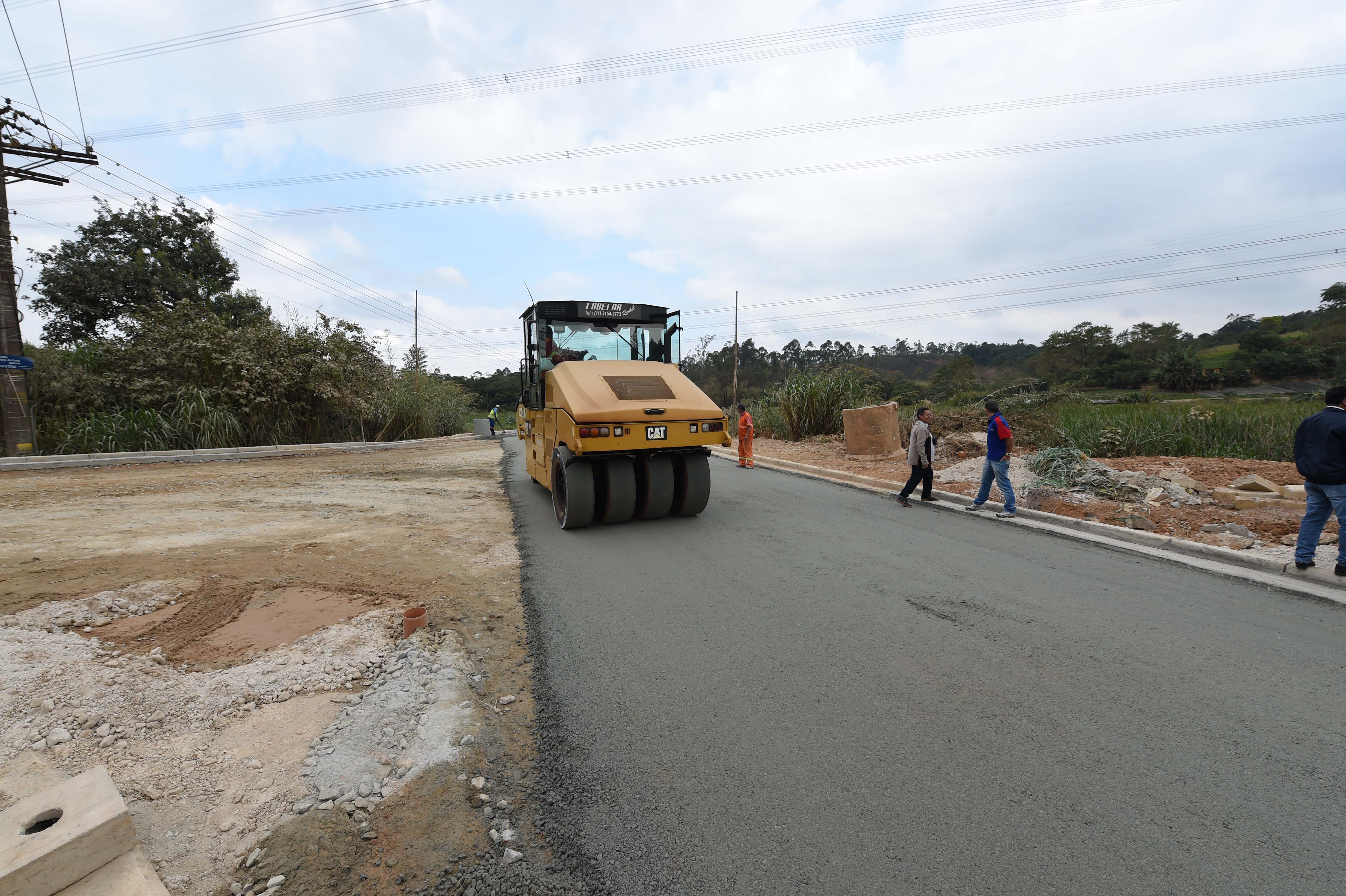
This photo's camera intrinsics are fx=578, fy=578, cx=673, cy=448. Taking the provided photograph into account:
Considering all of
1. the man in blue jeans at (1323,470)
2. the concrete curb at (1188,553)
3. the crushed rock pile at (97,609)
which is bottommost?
→ the concrete curb at (1188,553)

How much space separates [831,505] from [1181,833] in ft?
21.2

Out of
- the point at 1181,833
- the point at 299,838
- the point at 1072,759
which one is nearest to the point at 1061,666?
the point at 1072,759

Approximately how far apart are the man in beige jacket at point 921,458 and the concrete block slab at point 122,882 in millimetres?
8488

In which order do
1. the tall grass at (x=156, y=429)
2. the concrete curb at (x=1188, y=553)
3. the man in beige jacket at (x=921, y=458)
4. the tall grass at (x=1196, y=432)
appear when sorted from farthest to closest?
the tall grass at (x=156, y=429)
the tall grass at (x=1196, y=432)
the man in beige jacket at (x=921, y=458)
the concrete curb at (x=1188, y=553)

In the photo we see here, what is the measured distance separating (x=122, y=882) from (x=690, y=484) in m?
6.01

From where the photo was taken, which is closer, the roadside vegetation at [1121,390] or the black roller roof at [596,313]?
the black roller roof at [596,313]

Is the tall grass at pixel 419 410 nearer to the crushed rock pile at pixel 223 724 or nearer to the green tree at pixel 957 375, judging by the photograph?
the crushed rock pile at pixel 223 724

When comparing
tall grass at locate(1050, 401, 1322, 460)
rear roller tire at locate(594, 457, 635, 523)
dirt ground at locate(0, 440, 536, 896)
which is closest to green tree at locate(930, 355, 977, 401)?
tall grass at locate(1050, 401, 1322, 460)

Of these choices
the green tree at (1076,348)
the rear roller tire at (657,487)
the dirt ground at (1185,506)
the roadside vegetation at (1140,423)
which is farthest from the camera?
the green tree at (1076,348)

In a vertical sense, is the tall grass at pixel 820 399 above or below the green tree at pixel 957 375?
below

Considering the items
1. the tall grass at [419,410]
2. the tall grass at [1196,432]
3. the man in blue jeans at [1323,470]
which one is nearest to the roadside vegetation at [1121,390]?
the tall grass at [1196,432]

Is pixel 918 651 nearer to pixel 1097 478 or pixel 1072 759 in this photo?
pixel 1072 759

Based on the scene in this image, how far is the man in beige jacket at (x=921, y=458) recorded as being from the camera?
855cm

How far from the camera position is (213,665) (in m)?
3.31
